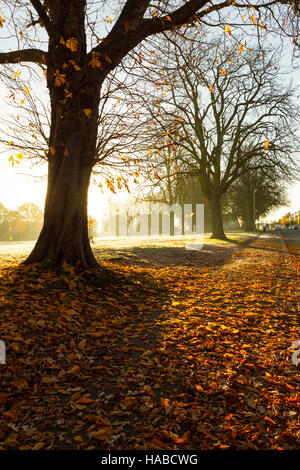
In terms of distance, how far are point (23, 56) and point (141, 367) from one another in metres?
6.70

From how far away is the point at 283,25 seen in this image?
22.8 ft

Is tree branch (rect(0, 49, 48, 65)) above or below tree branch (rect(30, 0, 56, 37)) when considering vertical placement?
below

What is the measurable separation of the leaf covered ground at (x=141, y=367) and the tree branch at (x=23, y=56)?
14.6 ft

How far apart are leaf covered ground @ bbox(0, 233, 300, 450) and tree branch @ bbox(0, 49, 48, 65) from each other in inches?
175

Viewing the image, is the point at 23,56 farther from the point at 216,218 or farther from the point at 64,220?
the point at 216,218

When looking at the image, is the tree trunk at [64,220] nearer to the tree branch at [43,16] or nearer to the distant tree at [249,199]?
the tree branch at [43,16]

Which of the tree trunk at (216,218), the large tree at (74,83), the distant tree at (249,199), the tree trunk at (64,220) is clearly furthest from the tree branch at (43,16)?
the distant tree at (249,199)

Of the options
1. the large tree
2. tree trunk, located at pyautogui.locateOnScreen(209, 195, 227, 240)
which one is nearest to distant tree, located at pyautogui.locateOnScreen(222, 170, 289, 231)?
tree trunk, located at pyautogui.locateOnScreen(209, 195, 227, 240)

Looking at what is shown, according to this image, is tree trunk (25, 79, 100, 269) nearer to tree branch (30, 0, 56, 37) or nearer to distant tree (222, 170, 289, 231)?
tree branch (30, 0, 56, 37)

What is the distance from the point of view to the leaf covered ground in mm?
2395

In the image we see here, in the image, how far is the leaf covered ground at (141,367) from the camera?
2.39 metres

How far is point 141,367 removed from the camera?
11.3 feet

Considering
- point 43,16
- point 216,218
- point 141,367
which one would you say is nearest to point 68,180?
point 43,16
